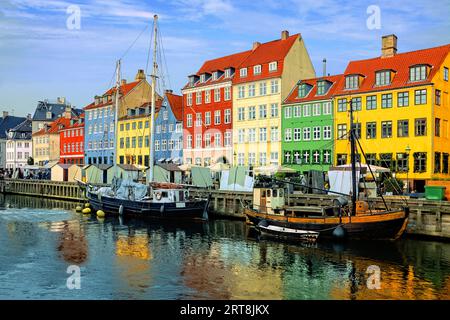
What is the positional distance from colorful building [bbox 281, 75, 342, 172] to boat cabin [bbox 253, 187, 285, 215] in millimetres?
19625

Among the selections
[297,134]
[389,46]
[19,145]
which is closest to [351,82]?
[389,46]

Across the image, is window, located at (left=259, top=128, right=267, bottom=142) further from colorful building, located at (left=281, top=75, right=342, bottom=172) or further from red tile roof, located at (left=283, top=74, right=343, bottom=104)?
red tile roof, located at (left=283, top=74, right=343, bottom=104)

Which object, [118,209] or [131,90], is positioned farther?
[131,90]

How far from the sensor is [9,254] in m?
30.4

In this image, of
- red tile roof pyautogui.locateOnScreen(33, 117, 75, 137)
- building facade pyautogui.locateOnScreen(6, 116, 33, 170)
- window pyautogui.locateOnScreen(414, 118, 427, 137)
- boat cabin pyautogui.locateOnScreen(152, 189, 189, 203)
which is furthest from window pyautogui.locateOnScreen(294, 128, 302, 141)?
building facade pyautogui.locateOnScreen(6, 116, 33, 170)

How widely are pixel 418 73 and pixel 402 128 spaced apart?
5.89 meters

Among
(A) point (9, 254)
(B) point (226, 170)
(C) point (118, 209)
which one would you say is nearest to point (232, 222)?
(B) point (226, 170)

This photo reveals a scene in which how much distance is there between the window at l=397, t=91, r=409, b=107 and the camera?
2074 inches

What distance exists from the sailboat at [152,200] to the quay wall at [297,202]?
2628 mm

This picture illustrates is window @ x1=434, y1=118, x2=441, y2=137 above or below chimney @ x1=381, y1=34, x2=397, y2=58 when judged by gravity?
below

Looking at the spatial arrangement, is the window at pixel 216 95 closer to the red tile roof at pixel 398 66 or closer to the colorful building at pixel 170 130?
the colorful building at pixel 170 130

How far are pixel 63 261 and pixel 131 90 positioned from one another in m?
64.2
